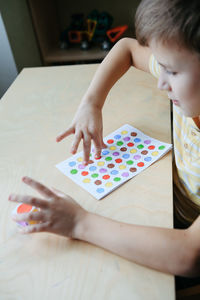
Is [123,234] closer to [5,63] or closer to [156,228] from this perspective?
[156,228]

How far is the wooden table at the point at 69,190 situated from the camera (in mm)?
421

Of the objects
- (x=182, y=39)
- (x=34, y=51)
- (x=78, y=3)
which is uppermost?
(x=182, y=39)

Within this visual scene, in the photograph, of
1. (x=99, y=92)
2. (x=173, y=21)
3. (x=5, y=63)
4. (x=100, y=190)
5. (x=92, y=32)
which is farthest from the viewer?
(x=92, y=32)

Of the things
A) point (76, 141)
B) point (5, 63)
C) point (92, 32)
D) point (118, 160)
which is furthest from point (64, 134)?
point (92, 32)

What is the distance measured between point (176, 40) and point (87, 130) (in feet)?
0.98

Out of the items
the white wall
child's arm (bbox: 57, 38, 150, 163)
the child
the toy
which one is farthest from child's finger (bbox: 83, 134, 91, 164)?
the toy

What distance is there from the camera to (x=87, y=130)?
0.67 meters

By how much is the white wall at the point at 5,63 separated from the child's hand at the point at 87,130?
41.1 inches

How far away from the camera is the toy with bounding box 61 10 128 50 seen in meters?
1.74

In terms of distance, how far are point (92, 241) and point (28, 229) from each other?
0.38ft

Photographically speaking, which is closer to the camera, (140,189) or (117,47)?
(140,189)

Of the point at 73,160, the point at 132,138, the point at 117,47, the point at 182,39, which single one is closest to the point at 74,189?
the point at 73,160

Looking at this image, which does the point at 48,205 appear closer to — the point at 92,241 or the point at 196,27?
the point at 92,241

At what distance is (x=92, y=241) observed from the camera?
0.47 m
